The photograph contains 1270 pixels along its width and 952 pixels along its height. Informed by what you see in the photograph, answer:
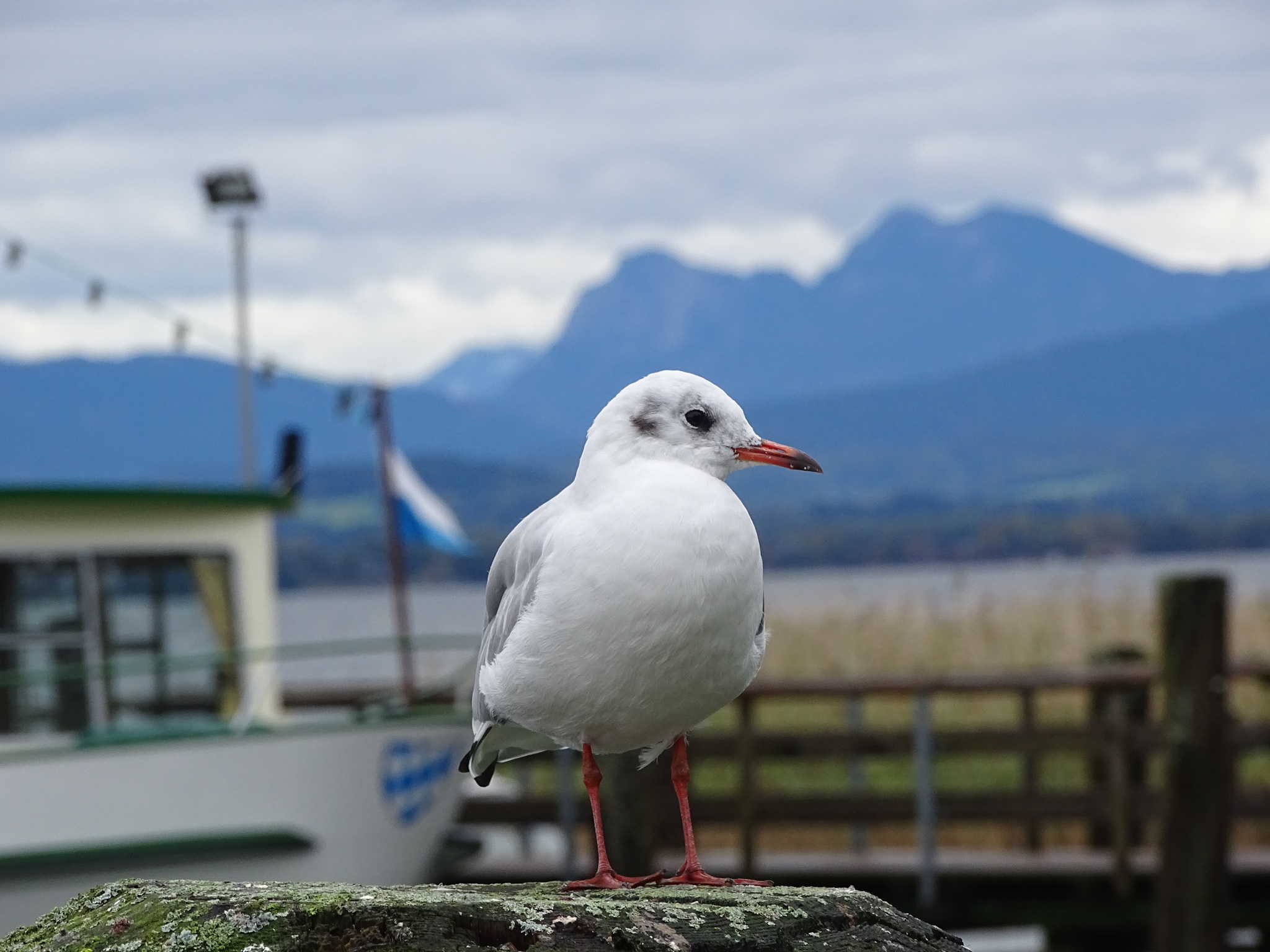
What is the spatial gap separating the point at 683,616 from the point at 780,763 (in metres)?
9.97

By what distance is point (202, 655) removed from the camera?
29.9 ft

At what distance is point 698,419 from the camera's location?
3.12 m

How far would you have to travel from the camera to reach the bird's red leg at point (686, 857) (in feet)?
10.2

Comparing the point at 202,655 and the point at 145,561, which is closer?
the point at 202,655

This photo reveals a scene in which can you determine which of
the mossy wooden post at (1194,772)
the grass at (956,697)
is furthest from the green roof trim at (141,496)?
the mossy wooden post at (1194,772)

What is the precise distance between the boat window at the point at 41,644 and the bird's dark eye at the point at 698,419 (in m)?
6.97

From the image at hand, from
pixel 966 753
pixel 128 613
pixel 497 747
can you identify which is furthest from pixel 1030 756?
pixel 497 747

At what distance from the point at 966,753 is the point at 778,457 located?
26.7 feet

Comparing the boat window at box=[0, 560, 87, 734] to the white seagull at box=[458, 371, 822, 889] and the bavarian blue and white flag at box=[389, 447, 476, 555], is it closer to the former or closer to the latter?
the bavarian blue and white flag at box=[389, 447, 476, 555]

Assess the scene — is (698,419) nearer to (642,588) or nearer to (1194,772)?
(642,588)

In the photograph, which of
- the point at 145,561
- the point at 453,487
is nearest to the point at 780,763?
the point at 145,561

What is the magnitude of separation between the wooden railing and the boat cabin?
100 inches

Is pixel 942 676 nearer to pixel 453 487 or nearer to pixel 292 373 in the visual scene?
pixel 292 373

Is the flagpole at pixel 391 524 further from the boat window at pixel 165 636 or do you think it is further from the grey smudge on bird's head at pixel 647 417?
the grey smudge on bird's head at pixel 647 417
